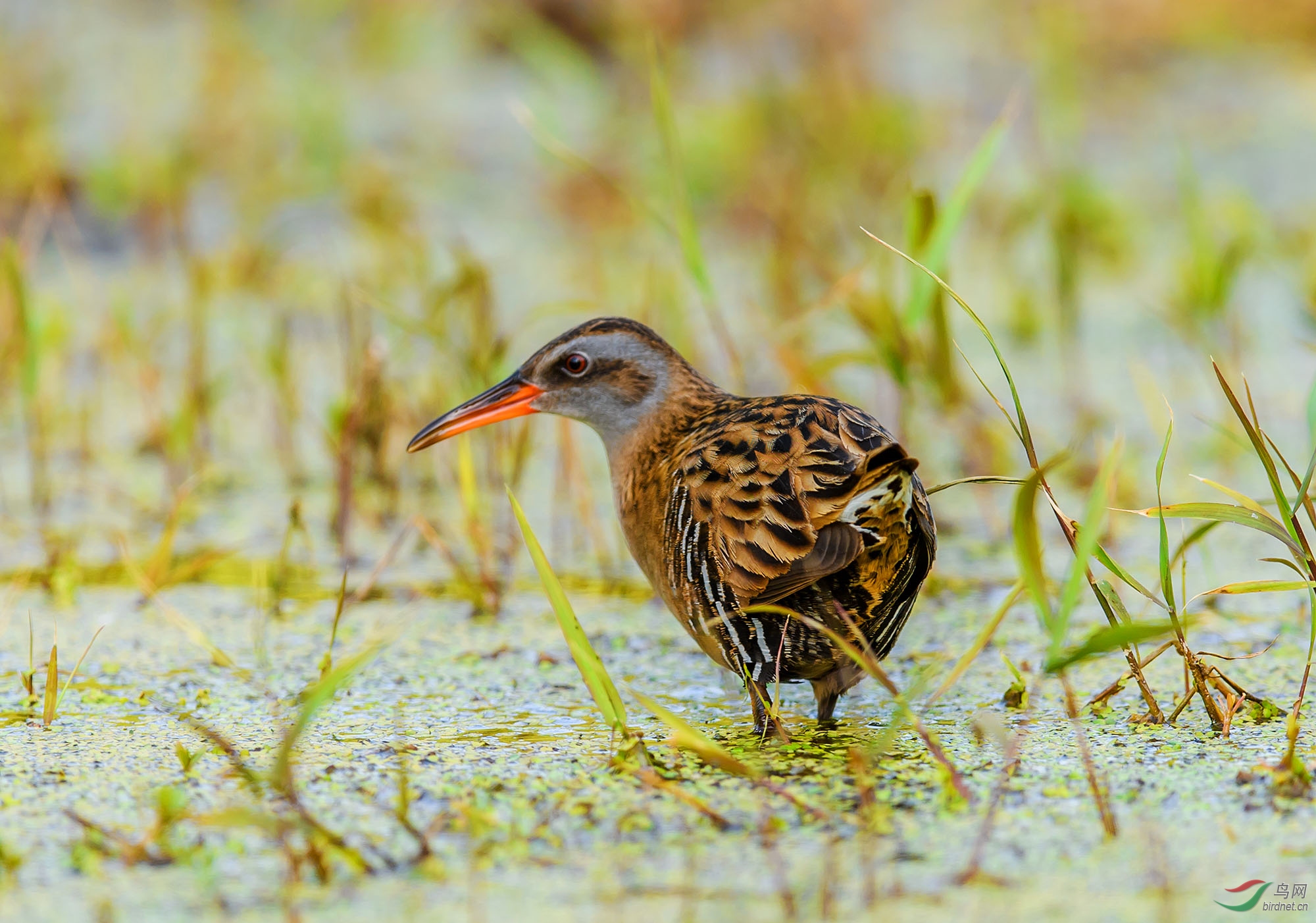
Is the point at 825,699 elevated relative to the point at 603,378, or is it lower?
lower

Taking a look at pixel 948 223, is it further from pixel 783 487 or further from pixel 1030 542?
pixel 1030 542

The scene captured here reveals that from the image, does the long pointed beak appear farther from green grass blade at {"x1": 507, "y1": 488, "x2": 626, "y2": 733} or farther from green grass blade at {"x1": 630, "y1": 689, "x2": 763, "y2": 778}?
green grass blade at {"x1": 630, "y1": 689, "x2": 763, "y2": 778}

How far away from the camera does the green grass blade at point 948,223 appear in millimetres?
3127

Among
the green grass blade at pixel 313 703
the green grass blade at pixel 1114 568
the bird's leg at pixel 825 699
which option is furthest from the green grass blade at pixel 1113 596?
the green grass blade at pixel 313 703

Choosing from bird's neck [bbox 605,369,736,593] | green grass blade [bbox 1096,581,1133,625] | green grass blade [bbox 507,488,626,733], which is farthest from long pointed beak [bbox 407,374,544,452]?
green grass blade [bbox 1096,581,1133,625]

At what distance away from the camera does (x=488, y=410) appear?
10.1ft

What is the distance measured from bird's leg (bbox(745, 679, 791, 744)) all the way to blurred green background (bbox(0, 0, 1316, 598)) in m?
0.83

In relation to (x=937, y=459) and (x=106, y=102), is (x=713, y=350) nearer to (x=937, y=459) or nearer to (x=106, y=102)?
(x=937, y=459)

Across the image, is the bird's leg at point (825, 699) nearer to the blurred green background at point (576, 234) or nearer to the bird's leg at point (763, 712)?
the bird's leg at point (763, 712)

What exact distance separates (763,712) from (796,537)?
369mm

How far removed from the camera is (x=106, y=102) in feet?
22.2

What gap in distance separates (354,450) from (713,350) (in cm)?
151

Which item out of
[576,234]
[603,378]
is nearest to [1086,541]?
[603,378]

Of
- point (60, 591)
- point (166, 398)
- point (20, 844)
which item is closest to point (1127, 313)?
point (166, 398)
